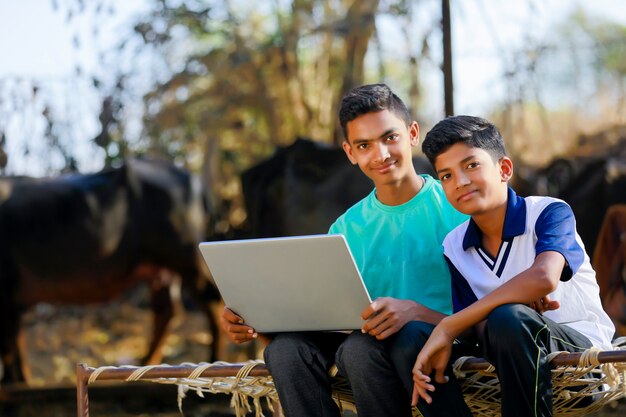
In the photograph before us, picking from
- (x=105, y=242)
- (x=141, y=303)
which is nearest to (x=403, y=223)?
(x=105, y=242)

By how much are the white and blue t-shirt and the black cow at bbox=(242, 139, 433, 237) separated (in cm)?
363

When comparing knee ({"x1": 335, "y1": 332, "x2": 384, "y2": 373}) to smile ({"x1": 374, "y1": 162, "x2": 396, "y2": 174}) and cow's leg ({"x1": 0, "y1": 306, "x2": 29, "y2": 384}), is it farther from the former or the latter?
cow's leg ({"x1": 0, "y1": 306, "x2": 29, "y2": 384})

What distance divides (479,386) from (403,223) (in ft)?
1.85

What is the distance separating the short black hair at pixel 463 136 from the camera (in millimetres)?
2641

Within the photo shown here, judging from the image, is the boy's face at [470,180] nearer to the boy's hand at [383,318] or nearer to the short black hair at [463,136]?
the short black hair at [463,136]

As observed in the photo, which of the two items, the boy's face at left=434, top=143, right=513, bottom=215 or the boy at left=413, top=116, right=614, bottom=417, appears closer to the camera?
the boy at left=413, top=116, right=614, bottom=417

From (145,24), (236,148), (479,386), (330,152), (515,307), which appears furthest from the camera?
(236,148)

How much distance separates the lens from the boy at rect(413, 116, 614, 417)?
2340 mm

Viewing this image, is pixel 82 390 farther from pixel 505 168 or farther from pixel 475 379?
pixel 505 168

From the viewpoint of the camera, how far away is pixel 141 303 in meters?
10.0

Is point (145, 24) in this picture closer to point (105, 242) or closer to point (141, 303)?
point (105, 242)

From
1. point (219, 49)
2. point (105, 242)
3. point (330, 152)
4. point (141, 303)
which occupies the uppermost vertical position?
point (219, 49)

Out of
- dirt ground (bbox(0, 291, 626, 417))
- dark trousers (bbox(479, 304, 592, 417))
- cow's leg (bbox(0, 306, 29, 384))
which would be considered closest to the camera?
dark trousers (bbox(479, 304, 592, 417))

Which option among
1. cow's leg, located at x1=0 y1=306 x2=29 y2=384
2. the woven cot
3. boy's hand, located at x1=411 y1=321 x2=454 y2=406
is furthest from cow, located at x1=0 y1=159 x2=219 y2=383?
boy's hand, located at x1=411 y1=321 x2=454 y2=406
